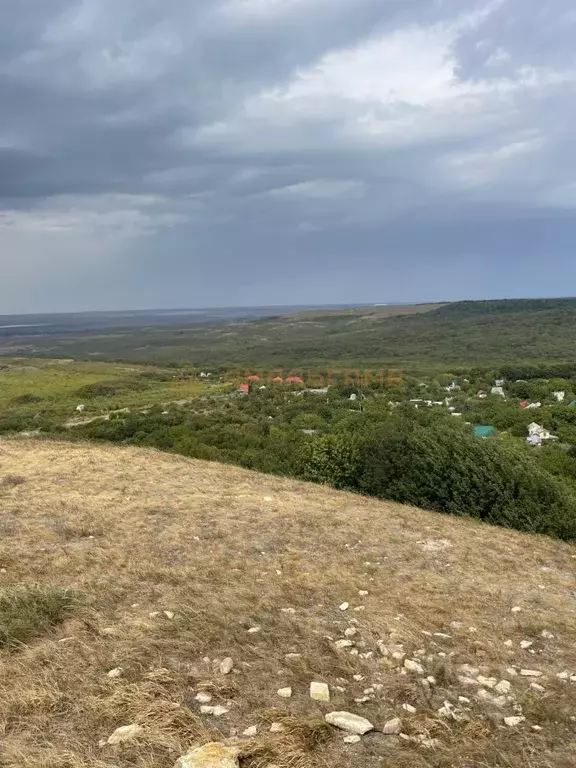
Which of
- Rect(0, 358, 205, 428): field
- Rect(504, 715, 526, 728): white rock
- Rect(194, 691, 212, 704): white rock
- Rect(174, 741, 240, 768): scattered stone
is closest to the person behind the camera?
Rect(174, 741, 240, 768): scattered stone

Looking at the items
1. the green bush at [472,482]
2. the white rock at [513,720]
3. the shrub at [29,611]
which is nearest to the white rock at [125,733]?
the shrub at [29,611]

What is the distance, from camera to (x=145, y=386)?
180 feet

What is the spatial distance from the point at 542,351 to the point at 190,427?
7759cm

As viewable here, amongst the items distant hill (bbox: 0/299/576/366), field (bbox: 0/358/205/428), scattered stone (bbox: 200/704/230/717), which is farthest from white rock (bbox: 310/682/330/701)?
distant hill (bbox: 0/299/576/366)

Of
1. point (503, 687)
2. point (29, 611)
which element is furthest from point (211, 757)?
point (29, 611)

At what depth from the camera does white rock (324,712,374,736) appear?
13.3 ft

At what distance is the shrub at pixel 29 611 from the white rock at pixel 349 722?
318cm

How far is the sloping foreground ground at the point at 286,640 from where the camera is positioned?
3963 millimetres

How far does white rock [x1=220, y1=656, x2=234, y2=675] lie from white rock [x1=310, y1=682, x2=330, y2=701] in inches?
30.3

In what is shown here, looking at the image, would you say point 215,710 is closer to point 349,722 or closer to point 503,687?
point 349,722

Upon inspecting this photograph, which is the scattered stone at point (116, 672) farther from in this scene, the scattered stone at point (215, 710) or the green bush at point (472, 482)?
the green bush at point (472, 482)

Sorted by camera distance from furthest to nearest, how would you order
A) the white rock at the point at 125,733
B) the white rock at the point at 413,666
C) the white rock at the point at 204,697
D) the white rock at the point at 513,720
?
1. the white rock at the point at 413,666
2. the white rock at the point at 204,697
3. the white rock at the point at 513,720
4. the white rock at the point at 125,733

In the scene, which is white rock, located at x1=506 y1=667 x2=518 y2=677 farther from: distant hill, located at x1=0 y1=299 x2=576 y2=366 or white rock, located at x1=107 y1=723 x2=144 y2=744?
distant hill, located at x1=0 y1=299 x2=576 y2=366

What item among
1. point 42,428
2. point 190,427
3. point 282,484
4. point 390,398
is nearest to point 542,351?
point 390,398
